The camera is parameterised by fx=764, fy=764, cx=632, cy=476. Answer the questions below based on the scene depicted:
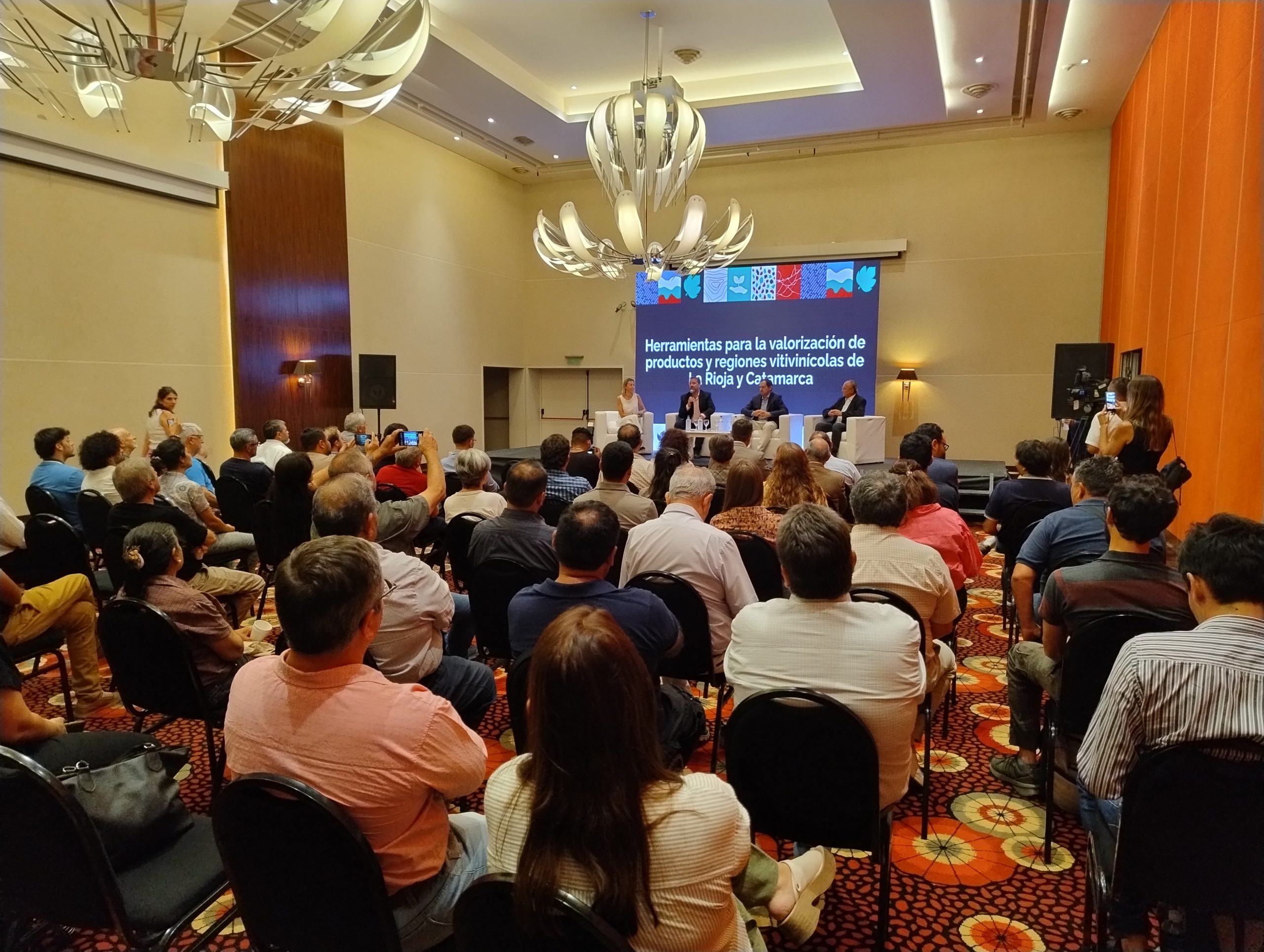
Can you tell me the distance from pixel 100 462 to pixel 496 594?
3.00 metres

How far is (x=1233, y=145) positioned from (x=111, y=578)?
6.78 metres

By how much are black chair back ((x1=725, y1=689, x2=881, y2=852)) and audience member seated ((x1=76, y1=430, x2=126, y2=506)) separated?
4236 mm

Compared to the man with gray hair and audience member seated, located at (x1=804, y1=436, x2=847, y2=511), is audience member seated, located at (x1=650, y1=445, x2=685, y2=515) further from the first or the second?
the man with gray hair

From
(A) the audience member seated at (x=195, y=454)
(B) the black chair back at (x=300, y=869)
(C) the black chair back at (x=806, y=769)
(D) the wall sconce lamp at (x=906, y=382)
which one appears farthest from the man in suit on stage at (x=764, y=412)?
(B) the black chair back at (x=300, y=869)

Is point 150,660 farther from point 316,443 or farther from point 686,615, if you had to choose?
point 316,443

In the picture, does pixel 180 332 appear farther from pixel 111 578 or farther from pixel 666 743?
pixel 666 743

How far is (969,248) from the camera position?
11.0 metres

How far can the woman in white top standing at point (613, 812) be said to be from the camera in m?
1.07

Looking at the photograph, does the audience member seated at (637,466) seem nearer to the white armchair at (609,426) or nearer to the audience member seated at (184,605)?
the audience member seated at (184,605)

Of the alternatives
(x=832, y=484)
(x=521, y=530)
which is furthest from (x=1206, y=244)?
(x=521, y=530)

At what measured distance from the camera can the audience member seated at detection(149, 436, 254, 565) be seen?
4410 mm

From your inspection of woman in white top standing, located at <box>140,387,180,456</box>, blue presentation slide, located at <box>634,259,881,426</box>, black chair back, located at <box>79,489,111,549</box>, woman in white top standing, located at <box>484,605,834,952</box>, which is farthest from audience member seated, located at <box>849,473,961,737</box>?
blue presentation slide, located at <box>634,259,881,426</box>

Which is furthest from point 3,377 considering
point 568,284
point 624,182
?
point 568,284

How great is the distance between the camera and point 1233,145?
466cm
